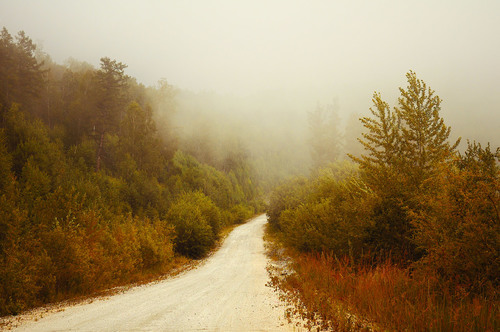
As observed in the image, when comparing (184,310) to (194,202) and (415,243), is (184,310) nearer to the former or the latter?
(415,243)

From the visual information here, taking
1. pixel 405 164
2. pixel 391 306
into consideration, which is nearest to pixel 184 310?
pixel 391 306

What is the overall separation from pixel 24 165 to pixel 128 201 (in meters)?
9.50

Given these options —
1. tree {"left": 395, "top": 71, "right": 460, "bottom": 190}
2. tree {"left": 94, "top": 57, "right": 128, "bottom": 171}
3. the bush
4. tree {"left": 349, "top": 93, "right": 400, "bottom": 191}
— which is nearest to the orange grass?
tree {"left": 349, "top": 93, "right": 400, "bottom": 191}

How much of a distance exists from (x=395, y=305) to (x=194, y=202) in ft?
84.4

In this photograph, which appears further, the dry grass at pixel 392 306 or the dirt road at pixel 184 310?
the dirt road at pixel 184 310

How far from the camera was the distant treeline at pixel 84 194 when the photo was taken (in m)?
9.48

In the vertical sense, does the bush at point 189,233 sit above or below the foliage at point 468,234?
below

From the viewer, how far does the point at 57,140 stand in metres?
29.7

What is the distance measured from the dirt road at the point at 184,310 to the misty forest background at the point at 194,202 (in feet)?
4.96

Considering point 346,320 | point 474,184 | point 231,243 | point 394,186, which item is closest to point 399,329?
point 346,320

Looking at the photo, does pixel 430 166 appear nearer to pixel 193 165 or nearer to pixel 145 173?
pixel 145 173

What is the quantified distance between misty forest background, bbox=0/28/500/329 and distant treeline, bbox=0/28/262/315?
9 centimetres

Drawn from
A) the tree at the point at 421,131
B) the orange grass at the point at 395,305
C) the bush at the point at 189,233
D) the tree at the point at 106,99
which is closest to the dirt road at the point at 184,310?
the orange grass at the point at 395,305

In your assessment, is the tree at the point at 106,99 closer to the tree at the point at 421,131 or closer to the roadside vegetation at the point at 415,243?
the roadside vegetation at the point at 415,243
